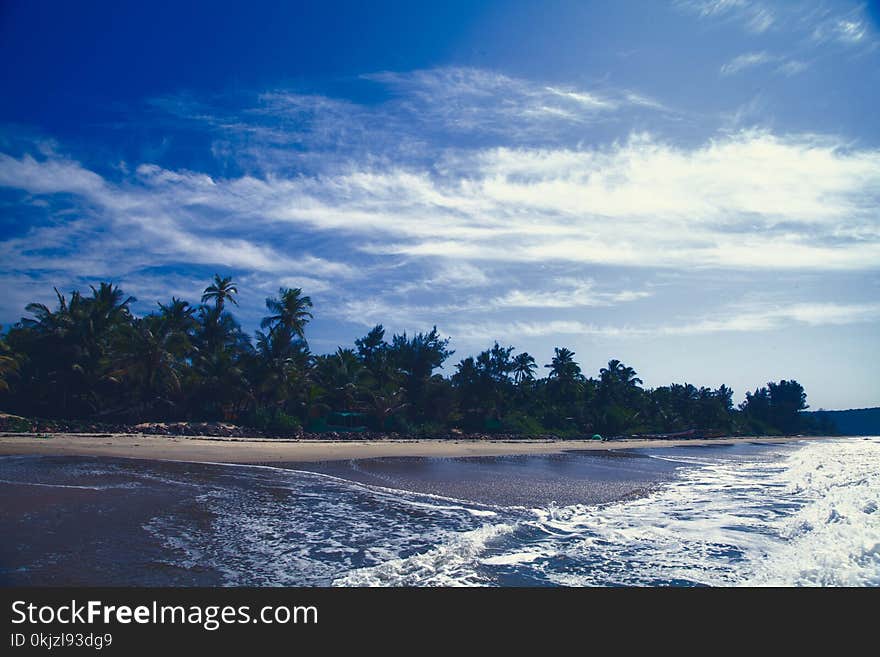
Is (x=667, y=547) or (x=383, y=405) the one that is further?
(x=383, y=405)

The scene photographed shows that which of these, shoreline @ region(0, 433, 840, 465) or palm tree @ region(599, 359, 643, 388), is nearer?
shoreline @ region(0, 433, 840, 465)

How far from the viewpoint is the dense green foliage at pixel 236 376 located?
3025cm

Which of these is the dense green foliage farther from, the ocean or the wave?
the wave

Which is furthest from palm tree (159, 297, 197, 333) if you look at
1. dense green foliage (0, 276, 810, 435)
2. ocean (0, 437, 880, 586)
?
ocean (0, 437, 880, 586)

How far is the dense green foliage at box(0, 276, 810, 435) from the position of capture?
3025 cm

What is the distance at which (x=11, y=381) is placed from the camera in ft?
96.2

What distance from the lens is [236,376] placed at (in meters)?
32.6

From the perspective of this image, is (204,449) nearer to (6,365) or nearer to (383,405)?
(6,365)

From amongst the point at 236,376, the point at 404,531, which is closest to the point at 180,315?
the point at 236,376

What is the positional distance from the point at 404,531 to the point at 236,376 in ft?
88.7

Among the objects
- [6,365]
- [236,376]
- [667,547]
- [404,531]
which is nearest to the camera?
[667,547]

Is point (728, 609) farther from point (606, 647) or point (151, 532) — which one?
point (151, 532)

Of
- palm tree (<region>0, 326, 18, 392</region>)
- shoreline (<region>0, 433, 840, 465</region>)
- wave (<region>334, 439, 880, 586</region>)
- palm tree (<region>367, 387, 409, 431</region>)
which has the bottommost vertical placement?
shoreline (<region>0, 433, 840, 465</region>)

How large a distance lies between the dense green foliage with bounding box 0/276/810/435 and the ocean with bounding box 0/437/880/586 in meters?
16.8
